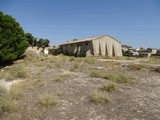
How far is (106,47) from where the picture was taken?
41188 mm

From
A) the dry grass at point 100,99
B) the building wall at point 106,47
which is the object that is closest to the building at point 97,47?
the building wall at point 106,47

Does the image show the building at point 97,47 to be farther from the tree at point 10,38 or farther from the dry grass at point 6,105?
the dry grass at point 6,105

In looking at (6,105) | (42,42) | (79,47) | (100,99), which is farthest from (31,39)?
(100,99)

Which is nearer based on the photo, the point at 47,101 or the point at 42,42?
the point at 47,101

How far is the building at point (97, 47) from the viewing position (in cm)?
3891

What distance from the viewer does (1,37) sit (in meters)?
19.4

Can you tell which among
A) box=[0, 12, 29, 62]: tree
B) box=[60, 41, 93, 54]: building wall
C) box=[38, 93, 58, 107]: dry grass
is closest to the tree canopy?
box=[60, 41, 93, 54]: building wall

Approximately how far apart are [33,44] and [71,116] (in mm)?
55327

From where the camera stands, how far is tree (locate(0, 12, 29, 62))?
19.6 meters

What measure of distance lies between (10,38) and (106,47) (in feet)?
82.2

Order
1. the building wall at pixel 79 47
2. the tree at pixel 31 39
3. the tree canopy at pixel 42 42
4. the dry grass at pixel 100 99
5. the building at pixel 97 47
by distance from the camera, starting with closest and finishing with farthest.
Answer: the dry grass at pixel 100 99 < the building at pixel 97 47 < the building wall at pixel 79 47 < the tree at pixel 31 39 < the tree canopy at pixel 42 42

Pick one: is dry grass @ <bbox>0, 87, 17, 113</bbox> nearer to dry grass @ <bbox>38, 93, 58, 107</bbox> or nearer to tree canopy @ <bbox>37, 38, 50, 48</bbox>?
dry grass @ <bbox>38, 93, 58, 107</bbox>

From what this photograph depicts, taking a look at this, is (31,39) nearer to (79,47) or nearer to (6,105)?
(79,47)

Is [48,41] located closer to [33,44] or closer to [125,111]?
[33,44]
